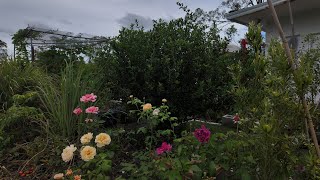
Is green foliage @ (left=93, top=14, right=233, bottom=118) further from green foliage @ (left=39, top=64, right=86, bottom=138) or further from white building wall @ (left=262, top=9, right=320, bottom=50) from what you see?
white building wall @ (left=262, top=9, right=320, bottom=50)

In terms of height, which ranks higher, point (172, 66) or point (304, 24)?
point (304, 24)

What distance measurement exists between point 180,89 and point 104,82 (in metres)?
1.15

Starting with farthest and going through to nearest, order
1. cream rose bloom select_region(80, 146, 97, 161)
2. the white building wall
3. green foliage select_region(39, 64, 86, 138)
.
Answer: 1. the white building wall
2. green foliage select_region(39, 64, 86, 138)
3. cream rose bloom select_region(80, 146, 97, 161)

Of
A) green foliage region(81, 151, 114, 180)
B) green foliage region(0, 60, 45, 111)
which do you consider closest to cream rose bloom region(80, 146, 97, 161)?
green foliage region(81, 151, 114, 180)

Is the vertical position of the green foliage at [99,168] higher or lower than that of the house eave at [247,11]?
lower

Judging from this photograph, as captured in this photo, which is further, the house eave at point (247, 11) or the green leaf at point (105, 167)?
the house eave at point (247, 11)

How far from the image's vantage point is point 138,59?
436 cm

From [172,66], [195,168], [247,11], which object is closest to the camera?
[195,168]

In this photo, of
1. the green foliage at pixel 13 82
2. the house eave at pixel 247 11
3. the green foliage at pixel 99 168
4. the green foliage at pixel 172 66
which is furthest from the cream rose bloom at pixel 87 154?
the house eave at pixel 247 11

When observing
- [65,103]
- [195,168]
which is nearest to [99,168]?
[195,168]

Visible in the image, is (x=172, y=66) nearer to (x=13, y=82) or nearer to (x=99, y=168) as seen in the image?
(x=99, y=168)

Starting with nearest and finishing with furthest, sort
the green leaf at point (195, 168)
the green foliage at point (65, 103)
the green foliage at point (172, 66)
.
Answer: the green leaf at point (195, 168) → the green foliage at point (65, 103) → the green foliage at point (172, 66)

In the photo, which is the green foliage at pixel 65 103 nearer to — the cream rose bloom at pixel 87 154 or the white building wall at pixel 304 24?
the cream rose bloom at pixel 87 154

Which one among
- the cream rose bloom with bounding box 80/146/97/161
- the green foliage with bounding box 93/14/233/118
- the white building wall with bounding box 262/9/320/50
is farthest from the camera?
the white building wall with bounding box 262/9/320/50
